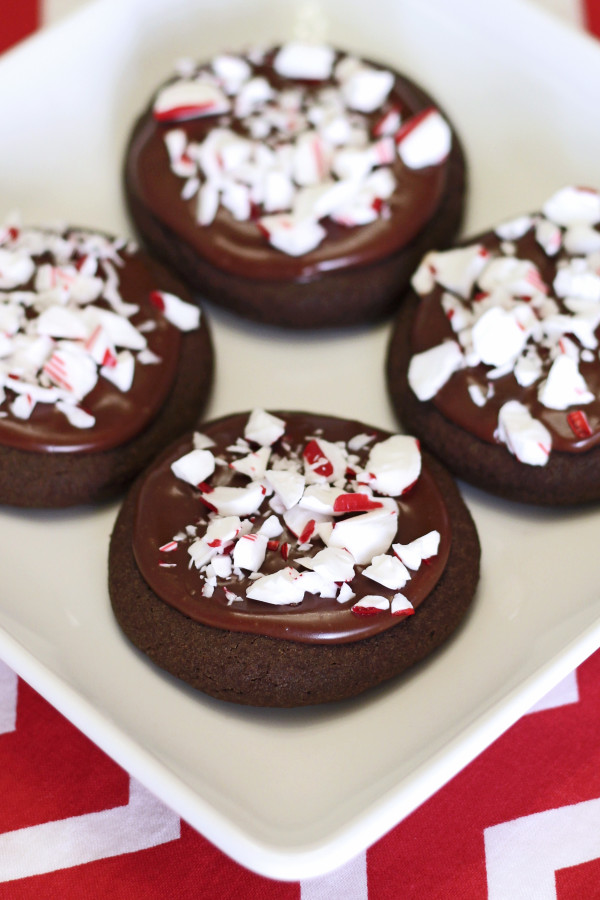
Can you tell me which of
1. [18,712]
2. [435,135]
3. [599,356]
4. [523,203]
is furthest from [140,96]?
[18,712]

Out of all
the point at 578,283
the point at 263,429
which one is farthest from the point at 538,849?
the point at 578,283

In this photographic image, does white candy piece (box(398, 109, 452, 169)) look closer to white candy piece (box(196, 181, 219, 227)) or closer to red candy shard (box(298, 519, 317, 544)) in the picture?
white candy piece (box(196, 181, 219, 227))

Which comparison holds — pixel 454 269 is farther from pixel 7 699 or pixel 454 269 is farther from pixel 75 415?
pixel 7 699

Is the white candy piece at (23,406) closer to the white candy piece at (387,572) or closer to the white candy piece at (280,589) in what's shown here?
the white candy piece at (280,589)

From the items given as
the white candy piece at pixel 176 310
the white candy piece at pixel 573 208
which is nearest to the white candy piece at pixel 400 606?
the white candy piece at pixel 176 310

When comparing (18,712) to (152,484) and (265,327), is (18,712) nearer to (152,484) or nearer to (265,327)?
(152,484)

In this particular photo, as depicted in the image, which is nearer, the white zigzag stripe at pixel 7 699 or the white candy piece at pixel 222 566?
the white candy piece at pixel 222 566
